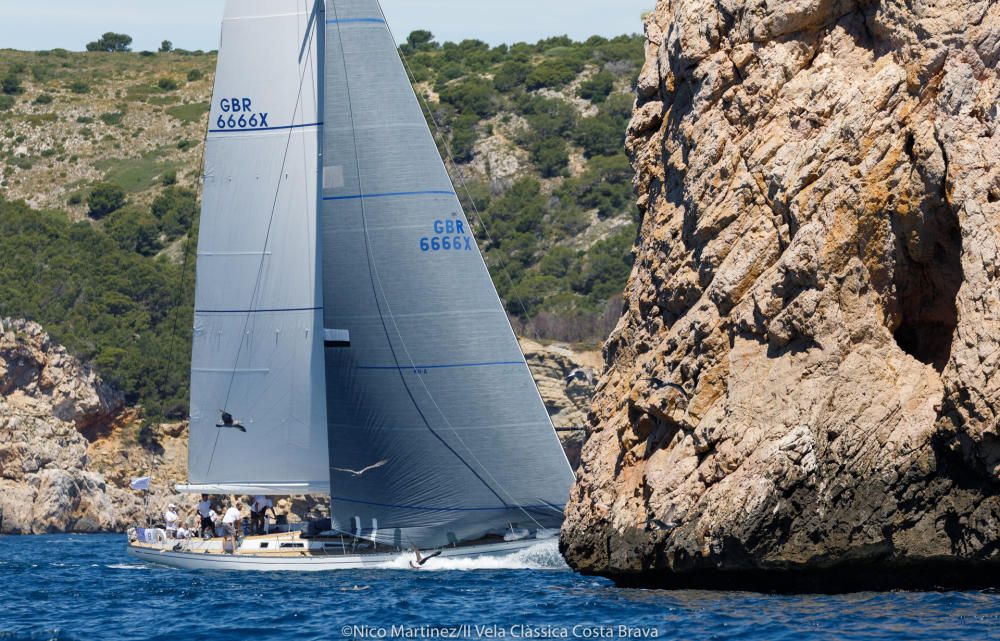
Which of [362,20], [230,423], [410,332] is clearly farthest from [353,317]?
[362,20]

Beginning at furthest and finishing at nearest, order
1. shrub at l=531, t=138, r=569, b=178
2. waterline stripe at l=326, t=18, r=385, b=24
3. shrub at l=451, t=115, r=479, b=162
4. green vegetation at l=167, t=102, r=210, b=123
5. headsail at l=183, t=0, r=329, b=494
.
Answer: green vegetation at l=167, t=102, r=210, b=123 < shrub at l=451, t=115, r=479, b=162 < shrub at l=531, t=138, r=569, b=178 < headsail at l=183, t=0, r=329, b=494 < waterline stripe at l=326, t=18, r=385, b=24

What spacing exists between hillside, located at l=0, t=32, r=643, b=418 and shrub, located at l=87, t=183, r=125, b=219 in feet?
0.34

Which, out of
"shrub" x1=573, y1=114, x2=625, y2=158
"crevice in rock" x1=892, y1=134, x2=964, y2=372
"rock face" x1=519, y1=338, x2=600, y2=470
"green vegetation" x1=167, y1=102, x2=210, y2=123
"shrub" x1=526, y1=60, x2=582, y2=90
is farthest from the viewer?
"green vegetation" x1=167, y1=102, x2=210, y2=123

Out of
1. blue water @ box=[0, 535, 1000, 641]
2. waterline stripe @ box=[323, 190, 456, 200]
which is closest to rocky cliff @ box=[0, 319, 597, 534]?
blue water @ box=[0, 535, 1000, 641]

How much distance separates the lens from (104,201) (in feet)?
250

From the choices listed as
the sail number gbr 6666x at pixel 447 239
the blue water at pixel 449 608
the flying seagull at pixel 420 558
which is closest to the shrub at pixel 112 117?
the blue water at pixel 449 608

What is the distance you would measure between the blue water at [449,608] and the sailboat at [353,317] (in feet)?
3.65

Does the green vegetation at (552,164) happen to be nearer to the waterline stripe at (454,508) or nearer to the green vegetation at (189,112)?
the green vegetation at (189,112)

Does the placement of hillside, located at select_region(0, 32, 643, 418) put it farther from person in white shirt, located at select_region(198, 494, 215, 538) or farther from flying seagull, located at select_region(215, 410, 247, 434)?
flying seagull, located at select_region(215, 410, 247, 434)

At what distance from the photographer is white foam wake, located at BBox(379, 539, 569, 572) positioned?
2334cm

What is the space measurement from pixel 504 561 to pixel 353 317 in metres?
4.58

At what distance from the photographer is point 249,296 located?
2562 cm

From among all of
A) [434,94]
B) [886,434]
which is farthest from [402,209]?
[434,94]

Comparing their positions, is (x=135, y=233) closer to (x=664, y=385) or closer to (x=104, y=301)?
(x=104, y=301)
